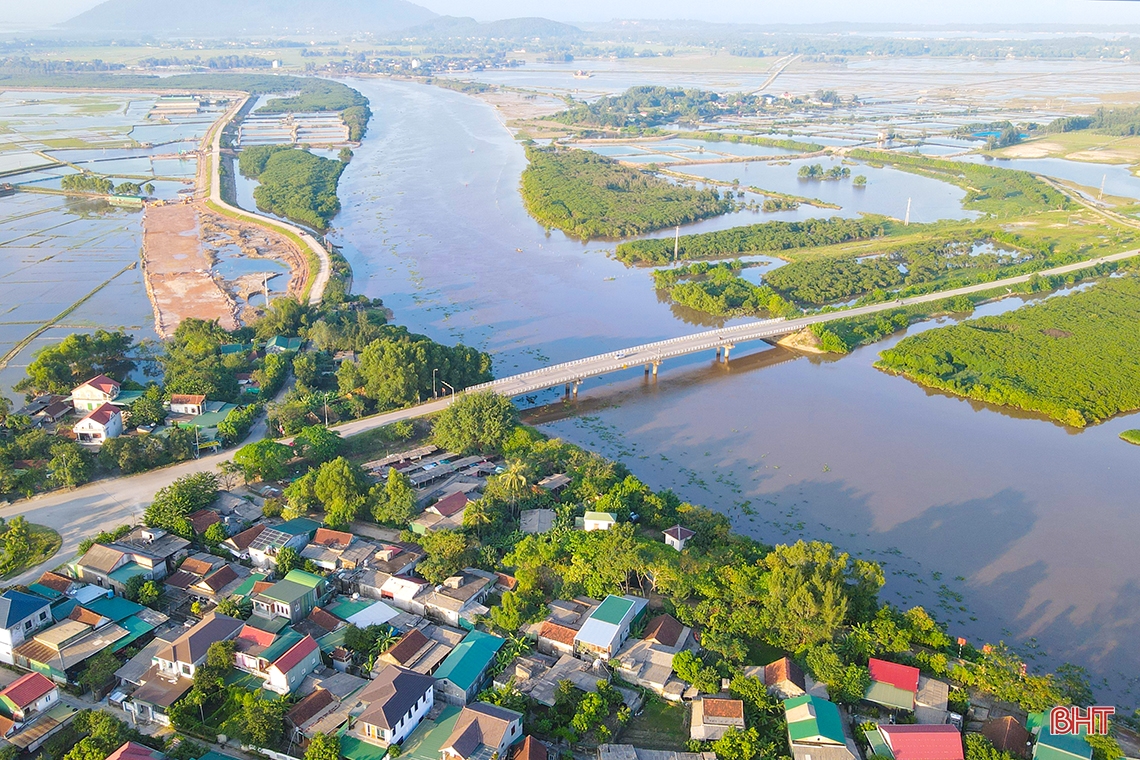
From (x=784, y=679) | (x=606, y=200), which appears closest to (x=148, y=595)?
(x=784, y=679)

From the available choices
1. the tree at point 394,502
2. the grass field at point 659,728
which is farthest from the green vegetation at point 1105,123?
the grass field at point 659,728

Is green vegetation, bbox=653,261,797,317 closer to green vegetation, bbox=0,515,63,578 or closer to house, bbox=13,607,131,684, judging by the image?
green vegetation, bbox=0,515,63,578

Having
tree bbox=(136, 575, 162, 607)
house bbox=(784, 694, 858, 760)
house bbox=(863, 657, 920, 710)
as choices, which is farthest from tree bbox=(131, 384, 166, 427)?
house bbox=(863, 657, 920, 710)

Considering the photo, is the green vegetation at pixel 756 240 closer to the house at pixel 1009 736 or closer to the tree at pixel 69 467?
the tree at pixel 69 467

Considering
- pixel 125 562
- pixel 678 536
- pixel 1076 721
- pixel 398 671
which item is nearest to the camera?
pixel 1076 721

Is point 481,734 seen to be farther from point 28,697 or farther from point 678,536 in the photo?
point 28,697

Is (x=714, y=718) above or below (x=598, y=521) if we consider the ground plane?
below

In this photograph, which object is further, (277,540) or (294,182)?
(294,182)
